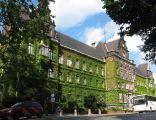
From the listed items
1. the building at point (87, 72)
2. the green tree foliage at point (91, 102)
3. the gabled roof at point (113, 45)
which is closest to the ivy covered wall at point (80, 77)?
the building at point (87, 72)

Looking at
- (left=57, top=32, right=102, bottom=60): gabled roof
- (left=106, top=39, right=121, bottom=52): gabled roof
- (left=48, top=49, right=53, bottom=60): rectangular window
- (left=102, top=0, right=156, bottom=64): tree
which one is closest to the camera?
(left=102, top=0, right=156, bottom=64): tree

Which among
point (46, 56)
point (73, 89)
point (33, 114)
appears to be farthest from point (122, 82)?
point (33, 114)

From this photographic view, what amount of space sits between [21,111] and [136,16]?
1880cm

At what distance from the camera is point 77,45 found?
76.1m

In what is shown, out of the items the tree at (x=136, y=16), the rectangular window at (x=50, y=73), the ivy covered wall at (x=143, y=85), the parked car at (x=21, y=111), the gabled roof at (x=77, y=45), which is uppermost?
the gabled roof at (x=77, y=45)

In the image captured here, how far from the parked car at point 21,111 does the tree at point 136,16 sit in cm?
1718

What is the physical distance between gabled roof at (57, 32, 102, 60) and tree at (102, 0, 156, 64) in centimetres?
4495

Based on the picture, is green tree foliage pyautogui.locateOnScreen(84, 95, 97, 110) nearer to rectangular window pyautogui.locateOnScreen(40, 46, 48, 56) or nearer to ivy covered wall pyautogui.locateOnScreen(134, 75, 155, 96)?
rectangular window pyautogui.locateOnScreen(40, 46, 48, 56)

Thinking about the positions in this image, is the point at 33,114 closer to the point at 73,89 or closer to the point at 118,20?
the point at 118,20

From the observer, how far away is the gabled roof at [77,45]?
70088 millimetres

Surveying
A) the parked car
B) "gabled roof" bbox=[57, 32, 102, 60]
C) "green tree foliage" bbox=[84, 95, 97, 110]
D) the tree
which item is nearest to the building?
"gabled roof" bbox=[57, 32, 102, 60]

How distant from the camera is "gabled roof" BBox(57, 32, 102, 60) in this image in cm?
7009

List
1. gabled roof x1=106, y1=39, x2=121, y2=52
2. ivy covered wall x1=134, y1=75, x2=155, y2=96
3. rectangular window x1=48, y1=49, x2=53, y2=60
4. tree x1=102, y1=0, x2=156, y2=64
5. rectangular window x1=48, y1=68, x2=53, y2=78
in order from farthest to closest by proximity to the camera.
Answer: ivy covered wall x1=134, y1=75, x2=155, y2=96, gabled roof x1=106, y1=39, x2=121, y2=52, rectangular window x1=48, y1=49, x2=53, y2=60, rectangular window x1=48, y1=68, x2=53, y2=78, tree x1=102, y1=0, x2=156, y2=64

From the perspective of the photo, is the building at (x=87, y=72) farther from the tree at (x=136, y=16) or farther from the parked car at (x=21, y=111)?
the tree at (x=136, y=16)
